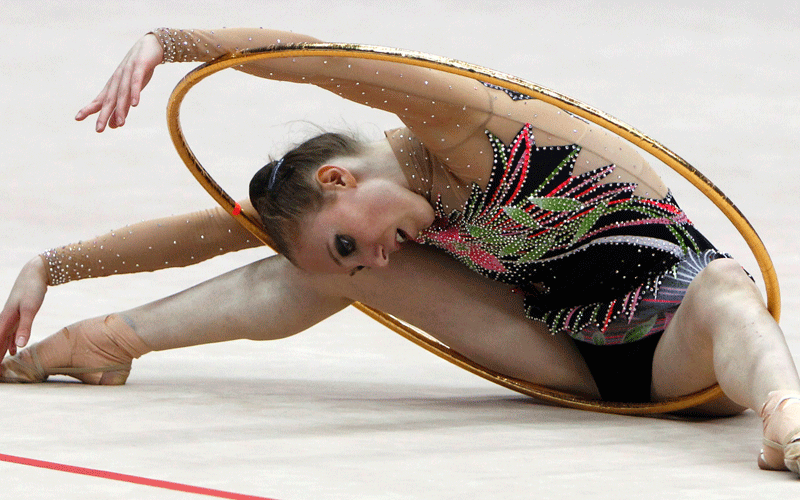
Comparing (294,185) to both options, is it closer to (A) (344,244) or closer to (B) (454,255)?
(A) (344,244)

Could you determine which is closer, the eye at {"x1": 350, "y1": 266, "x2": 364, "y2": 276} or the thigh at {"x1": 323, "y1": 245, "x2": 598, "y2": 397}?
the eye at {"x1": 350, "y1": 266, "x2": 364, "y2": 276}

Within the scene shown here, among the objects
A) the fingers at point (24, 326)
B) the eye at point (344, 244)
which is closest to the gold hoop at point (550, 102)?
the eye at point (344, 244)

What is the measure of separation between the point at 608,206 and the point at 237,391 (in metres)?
0.76

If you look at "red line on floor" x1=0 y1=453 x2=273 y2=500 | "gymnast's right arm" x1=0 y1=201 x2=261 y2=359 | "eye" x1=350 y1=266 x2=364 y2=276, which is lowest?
"red line on floor" x1=0 y1=453 x2=273 y2=500

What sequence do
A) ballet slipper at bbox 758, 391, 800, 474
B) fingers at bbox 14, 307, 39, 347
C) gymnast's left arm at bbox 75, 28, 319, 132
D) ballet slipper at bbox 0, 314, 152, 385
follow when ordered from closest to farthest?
ballet slipper at bbox 758, 391, 800, 474, gymnast's left arm at bbox 75, 28, 319, 132, fingers at bbox 14, 307, 39, 347, ballet slipper at bbox 0, 314, 152, 385

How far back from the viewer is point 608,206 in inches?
65.2

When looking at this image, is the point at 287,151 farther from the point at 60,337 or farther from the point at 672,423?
the point at 672,423

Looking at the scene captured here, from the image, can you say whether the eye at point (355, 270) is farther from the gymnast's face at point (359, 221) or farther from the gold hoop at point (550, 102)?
the gold hoop at point (550, 102)

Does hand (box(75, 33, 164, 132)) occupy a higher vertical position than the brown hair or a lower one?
higher

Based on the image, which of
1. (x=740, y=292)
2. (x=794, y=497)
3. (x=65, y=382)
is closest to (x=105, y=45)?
(x=65, y=382)

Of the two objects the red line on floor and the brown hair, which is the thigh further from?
the red line on floor

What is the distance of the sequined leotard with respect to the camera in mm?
1537

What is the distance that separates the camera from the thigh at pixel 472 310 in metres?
1.79

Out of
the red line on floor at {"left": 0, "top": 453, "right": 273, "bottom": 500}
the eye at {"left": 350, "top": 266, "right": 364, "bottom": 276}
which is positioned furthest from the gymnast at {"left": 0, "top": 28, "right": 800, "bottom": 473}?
the red line on floor at {"left": 0, "top": 453, "right": 273, "bottom": 500}
